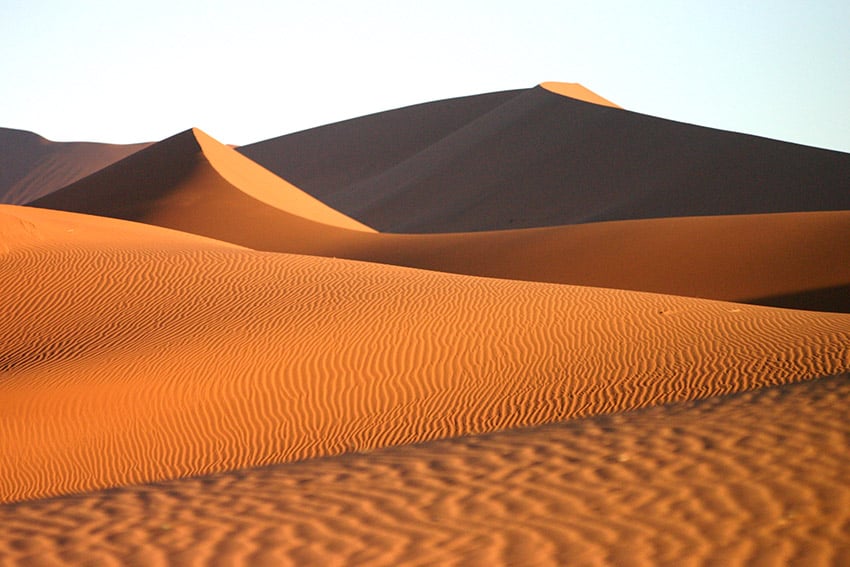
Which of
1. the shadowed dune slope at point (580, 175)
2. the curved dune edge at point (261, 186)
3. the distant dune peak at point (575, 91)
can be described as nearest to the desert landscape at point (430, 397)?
the curved dune edge at point (261, 186)

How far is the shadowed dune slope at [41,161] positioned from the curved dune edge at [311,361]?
2795 inches

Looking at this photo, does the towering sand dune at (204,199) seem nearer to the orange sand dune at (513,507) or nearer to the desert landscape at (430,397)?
the desert landscape at (430,397)

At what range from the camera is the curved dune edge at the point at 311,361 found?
9.12 meters

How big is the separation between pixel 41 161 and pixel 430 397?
86081 millimetres

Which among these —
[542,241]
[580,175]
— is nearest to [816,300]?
[542,241]

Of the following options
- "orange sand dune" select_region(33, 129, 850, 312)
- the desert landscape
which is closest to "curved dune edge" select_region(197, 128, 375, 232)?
"orange sand dune" select_region(33, 129, 850, 312)

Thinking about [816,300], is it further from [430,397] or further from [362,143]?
[362,143]

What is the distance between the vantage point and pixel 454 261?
78.8ft

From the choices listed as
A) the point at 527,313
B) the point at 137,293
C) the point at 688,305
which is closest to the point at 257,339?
the point at 137,293

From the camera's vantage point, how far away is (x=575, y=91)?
6719cm

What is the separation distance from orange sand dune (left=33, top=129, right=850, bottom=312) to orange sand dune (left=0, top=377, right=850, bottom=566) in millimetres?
13894

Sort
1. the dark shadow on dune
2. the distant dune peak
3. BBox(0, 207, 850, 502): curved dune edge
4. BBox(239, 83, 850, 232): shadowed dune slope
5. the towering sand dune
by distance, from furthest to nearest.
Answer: the distant dune peak < BBox(239, 83, 850, 232): shadowed dune slope < the towering sand dune < the dark shadow on dune < BBox(0, 207, 850, 502): curved dune edge

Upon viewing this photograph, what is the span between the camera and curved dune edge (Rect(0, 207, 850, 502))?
359 inches

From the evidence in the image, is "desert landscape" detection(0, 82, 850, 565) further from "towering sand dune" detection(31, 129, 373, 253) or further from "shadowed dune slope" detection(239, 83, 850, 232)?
"shadowed dune slope" detection(239, 83, 850, 232)
